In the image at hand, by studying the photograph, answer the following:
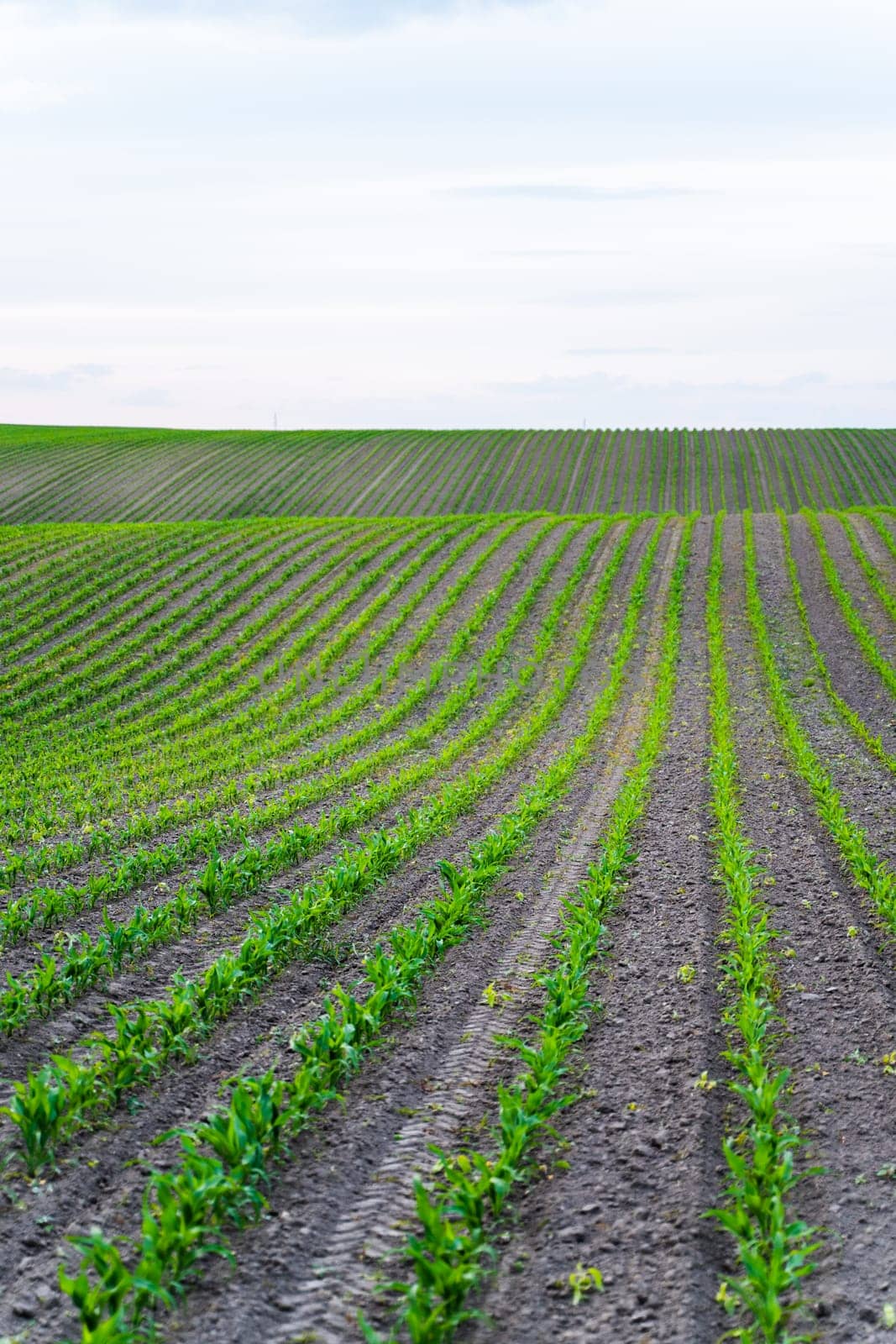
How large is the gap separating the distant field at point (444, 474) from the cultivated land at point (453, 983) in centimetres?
2750

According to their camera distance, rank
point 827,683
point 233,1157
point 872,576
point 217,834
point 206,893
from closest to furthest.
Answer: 1. point 233,1157
2. point 206,893
3. point 217,834
4. point 827,683
5. point 872,576

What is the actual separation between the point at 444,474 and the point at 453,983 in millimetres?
51326

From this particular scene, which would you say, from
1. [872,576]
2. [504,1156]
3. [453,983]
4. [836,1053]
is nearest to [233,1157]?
[504,1156]

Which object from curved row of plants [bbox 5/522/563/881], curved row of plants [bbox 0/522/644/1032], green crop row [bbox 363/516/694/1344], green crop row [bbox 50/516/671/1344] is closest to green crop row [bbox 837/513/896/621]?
curved row of plants [bbox 5/522/563/881]

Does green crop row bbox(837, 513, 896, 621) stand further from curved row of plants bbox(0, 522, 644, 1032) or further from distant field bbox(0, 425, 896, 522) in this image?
distant field bbox(0, 425, 896, 522)

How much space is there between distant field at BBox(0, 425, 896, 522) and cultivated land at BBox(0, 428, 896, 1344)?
2750cm

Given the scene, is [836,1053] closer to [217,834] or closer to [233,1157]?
[233,1157]

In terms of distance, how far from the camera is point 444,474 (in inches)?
2299

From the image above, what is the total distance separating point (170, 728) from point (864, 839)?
40.6ft

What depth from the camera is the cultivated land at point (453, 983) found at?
17.4 ft

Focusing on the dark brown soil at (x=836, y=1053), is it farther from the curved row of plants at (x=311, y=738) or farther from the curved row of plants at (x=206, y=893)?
the curved row of plants at (x=311, y=738)

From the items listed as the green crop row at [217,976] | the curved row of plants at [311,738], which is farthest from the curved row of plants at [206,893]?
the curved row of plants at [311,738]

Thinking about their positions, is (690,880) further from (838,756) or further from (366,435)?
(366,435)

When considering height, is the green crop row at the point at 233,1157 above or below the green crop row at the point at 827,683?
below
